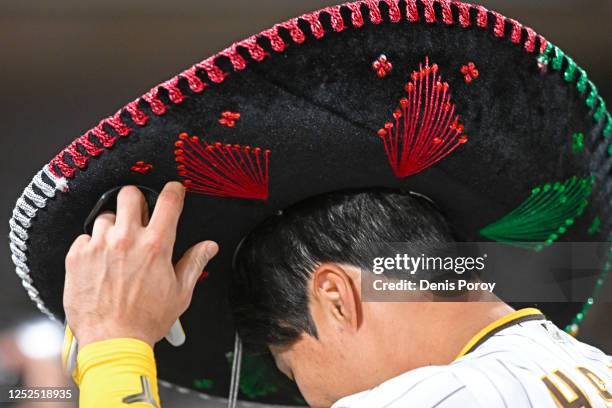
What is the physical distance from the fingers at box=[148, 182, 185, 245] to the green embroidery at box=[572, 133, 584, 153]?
32 centimetres

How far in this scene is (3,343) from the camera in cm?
116

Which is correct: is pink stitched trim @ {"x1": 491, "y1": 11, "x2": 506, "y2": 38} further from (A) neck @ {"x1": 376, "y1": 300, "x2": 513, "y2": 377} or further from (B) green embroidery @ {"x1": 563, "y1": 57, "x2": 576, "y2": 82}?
(A) neck @ {"x1": 376, "y1": 300, "x2": 513, "y2": 377}

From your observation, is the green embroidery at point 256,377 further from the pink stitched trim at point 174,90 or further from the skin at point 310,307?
the pink stitched trim at point 174,90

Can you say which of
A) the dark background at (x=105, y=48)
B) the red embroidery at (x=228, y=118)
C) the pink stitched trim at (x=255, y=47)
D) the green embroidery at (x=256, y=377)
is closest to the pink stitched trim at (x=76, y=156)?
the pink stitched trim at (x=255, y=47)

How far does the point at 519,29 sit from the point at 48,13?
1.15 metres

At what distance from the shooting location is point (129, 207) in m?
0.59

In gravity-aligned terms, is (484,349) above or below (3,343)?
below

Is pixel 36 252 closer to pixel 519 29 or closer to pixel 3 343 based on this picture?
pixel 519 29

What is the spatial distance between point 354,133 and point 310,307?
0.54ft

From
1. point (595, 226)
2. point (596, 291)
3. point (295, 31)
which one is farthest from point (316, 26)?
point (596, 291)

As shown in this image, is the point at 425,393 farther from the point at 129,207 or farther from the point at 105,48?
the point at 105,48

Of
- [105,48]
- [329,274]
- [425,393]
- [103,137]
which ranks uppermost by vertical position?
[105,48]

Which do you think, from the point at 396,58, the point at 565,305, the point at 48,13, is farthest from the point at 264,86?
the point at 48,13

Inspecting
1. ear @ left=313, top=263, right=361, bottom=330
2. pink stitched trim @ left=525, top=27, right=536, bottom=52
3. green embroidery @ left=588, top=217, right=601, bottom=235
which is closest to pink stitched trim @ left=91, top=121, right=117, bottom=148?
ear @ left=313, top=263, right=361, bottom=330
